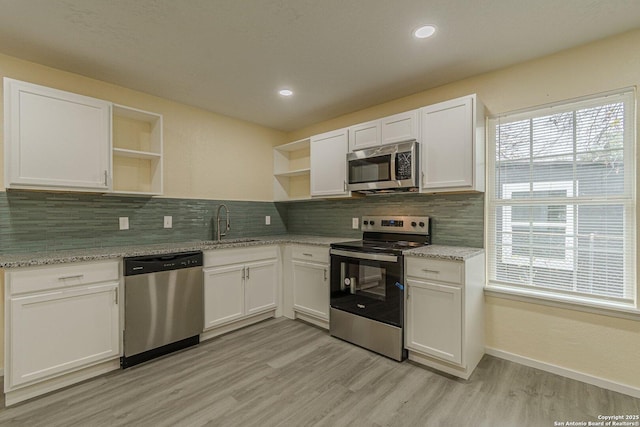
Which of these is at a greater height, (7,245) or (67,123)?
(67,123)

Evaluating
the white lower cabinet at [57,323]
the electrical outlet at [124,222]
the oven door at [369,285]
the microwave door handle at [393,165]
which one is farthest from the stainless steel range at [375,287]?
the electrical outlet at [124,222]

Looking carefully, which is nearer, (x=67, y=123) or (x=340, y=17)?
(x=340, y=17)

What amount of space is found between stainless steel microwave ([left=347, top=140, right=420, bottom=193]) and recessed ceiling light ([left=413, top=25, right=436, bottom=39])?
0.89m

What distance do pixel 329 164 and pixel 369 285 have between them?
1.49 meters

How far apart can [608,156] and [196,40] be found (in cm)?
313

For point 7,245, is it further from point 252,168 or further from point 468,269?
point 468,269

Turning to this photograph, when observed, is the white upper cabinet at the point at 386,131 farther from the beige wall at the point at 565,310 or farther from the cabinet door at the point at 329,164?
the beige wall at the point at 565,310

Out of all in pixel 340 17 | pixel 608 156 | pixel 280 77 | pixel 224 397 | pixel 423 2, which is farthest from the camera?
pixel 280 77

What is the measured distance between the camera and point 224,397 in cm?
200

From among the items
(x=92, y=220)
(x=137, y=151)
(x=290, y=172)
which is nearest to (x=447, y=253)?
(x=290, y=172)

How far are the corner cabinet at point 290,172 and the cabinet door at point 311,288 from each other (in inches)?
46.5

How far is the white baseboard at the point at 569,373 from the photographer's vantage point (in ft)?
6.53

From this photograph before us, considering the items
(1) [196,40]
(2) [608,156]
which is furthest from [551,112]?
(1) [196,40]

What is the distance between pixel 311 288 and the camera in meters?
3.25
